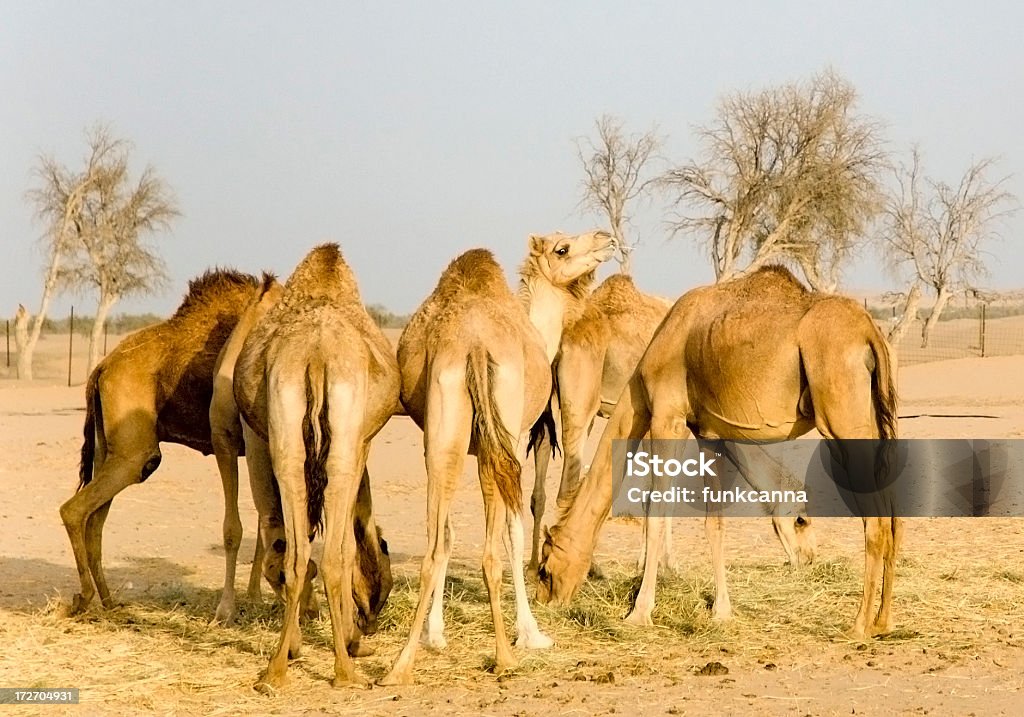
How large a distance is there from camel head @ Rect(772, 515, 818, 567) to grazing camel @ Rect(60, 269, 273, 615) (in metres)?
4.23

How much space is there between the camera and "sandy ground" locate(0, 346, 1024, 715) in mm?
6633

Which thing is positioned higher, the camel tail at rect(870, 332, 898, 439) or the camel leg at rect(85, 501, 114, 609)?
the camel tail at rect(870, 332, 898, 439)

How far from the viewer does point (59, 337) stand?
6131 centimetres

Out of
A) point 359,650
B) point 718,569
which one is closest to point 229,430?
point 359,650

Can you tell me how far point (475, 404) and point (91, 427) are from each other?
3.64 m

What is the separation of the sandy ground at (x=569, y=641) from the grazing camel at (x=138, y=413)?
57 centimetres

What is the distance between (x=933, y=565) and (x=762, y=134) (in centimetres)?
3008

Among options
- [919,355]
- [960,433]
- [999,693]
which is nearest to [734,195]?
[919,355]

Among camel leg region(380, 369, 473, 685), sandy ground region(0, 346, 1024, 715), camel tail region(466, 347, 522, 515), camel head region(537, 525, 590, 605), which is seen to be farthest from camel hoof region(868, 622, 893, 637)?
camel leg region(380, 369, 473, 685)

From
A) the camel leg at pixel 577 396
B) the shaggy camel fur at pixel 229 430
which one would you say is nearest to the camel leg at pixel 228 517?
the shaggy camel fur at pixel 229 430

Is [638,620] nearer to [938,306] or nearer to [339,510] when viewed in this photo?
[339,510]

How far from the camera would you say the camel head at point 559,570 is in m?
8.53

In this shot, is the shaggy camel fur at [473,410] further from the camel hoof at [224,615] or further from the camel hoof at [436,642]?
the camel hoof at [224,615]
